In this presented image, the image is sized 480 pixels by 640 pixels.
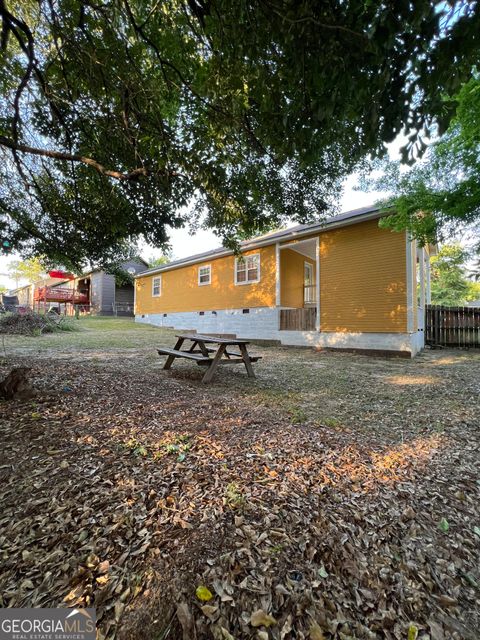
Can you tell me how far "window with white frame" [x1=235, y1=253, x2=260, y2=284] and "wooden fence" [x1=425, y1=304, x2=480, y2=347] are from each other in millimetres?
6985

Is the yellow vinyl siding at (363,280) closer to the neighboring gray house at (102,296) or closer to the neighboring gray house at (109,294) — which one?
the neighboring gray house at (102,296)

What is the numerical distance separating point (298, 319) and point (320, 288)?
140 centimetres

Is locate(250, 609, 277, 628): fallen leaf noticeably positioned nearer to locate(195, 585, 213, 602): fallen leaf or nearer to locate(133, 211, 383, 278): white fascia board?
locate(195, 585, 213, 602): fallen leaf

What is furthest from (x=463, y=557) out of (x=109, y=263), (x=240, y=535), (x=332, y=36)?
(x=109, y=263)

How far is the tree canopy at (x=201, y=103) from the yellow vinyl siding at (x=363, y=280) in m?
3.90

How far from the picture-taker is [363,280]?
31.6 ft

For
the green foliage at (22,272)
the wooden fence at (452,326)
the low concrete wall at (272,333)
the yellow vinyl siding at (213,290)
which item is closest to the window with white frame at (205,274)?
the yellow vinyl siding at (213,290)

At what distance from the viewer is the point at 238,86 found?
3498mm

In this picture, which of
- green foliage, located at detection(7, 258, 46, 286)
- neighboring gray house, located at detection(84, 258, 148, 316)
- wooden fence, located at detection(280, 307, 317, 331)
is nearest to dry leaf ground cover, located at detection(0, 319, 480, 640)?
wooden fence, located at detection(280, 307, 317, 331)

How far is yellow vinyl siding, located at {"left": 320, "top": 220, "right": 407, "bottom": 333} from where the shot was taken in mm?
8914

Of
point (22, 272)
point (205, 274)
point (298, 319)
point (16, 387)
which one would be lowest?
point (16, 387)

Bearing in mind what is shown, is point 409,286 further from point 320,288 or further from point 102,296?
point 102,296

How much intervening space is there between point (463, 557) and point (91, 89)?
5.93 meters

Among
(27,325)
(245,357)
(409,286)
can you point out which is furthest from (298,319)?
(27,325)
